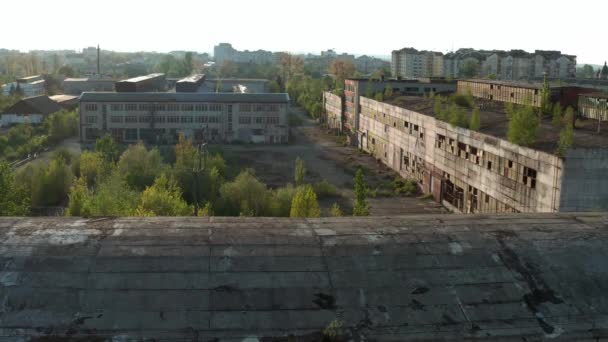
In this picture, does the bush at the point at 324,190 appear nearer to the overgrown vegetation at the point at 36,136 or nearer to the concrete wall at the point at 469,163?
the concrete wall at the point at 469,163

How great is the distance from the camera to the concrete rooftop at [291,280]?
7418 mm

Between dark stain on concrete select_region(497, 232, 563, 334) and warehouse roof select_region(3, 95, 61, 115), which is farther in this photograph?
warehouse roof select_region(3, 95, 61, 115)

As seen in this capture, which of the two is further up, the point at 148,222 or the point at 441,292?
the point at 148,222

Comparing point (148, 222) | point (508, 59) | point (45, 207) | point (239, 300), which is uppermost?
point (508, 59)

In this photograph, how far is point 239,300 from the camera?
7715 millimetres

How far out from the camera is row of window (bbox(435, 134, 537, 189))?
21094 mm

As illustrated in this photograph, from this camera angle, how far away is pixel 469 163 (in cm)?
2619

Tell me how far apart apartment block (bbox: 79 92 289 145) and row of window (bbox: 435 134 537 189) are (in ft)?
74.2

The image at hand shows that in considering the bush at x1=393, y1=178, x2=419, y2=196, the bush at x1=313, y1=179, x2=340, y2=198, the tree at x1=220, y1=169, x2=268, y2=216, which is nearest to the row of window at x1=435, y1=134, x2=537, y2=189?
the bush at x1=393, y1=178, x2=419, y2=196

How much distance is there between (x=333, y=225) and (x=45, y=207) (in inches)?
808

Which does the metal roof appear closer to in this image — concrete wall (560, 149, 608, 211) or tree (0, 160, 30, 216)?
tree (0, 160, 30, 216)

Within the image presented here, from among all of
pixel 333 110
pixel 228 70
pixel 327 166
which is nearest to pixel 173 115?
pixel 327 166

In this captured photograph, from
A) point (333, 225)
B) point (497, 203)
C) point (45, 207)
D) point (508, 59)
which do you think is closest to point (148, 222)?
point (333, 225)

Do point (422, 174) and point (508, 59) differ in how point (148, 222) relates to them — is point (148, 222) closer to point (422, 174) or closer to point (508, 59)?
point (422, 174)
